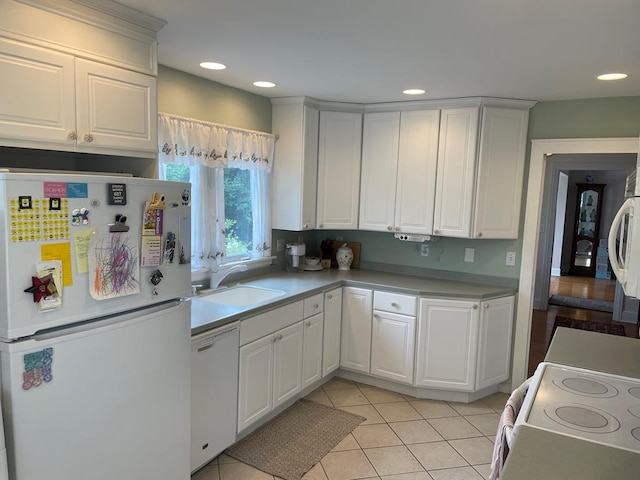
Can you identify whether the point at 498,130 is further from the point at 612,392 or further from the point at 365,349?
the point at 612,392

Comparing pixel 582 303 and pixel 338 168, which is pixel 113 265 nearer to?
pixel 338 168

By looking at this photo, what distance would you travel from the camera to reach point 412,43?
7.52 ft

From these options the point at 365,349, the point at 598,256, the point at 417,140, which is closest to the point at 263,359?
the point at 365,349

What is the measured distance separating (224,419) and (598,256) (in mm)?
9028

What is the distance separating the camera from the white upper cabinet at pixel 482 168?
3568 millimetres

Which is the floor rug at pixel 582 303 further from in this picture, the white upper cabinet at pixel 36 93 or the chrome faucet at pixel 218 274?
the white upper cabinet at pixel 36 93

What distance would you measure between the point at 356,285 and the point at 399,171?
1.00 m

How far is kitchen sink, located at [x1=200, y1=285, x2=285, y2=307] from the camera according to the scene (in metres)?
3.34

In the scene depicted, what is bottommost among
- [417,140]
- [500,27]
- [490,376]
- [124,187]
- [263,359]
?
[490,376]

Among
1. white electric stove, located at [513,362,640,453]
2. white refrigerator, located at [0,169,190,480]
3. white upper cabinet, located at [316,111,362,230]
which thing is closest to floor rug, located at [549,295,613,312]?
white upper cabinet, located at [316,111,362,230]

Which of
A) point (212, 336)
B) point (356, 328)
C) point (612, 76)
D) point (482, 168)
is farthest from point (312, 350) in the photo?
point (612, 76)

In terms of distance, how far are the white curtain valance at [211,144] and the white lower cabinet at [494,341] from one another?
81.2 inches

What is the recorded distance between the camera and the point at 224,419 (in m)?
2.70

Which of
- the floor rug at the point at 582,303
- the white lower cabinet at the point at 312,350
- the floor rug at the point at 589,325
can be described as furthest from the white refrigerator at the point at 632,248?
the floor rug at the point at 582,303
